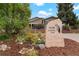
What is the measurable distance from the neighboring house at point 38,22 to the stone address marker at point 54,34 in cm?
6

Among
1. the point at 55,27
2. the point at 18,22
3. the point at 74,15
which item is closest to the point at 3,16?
the point at 18,22

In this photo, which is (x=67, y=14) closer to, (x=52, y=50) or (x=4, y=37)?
(x=52, y=50)

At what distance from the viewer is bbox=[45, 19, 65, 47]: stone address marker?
14.0 ft

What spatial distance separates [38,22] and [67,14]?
0.53m

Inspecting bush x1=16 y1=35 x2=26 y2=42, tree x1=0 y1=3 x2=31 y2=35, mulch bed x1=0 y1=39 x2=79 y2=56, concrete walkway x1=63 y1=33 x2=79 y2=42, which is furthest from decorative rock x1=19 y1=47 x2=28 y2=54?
concrete walkway x1=63 y1=33 x2=79 y2=42

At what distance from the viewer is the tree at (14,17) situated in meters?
4.31

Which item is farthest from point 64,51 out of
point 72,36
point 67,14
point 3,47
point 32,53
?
point 3,47

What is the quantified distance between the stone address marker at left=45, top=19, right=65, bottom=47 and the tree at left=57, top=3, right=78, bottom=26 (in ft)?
0.34

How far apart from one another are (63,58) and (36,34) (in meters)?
0.63

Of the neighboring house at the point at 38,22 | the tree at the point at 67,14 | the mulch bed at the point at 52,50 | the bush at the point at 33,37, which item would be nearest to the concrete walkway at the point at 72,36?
the mulch bed at the point at 52,50

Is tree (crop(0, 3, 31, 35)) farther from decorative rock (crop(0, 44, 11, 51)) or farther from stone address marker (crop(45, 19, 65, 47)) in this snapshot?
stone address marker (crop(45, 19, 65, 47))

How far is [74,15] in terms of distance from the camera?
4.26 metres

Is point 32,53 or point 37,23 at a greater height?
point 37,23

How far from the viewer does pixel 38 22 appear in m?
4.30
